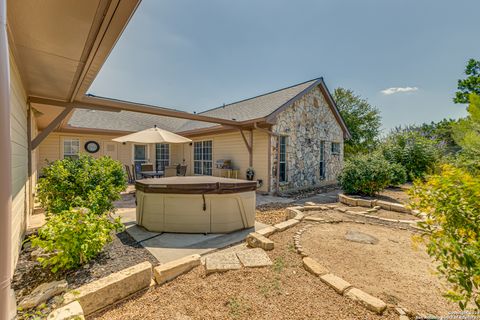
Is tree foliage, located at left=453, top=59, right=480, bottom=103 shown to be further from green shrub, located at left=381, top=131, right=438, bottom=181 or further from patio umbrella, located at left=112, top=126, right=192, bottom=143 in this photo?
patio umbrella, located at left=112, top=126, right=192, bottom=143

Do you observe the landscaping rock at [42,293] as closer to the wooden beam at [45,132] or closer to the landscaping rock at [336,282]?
the landscaping rock at [336,282]

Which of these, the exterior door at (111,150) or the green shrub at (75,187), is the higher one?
the exterior door at (111,150)

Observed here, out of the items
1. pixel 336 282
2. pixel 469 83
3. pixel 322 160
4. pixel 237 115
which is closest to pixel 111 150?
pixel 237 115

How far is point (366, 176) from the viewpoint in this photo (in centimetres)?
670

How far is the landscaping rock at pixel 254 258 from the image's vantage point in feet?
8.80

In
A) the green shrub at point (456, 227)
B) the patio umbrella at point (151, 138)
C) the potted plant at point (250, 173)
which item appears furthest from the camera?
the potted plant at point (250, 173)

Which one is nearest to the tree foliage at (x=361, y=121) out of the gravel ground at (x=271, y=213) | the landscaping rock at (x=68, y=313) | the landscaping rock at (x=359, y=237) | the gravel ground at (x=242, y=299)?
the gravel ground at (x=271, y=213)

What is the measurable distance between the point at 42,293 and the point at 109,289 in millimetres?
607

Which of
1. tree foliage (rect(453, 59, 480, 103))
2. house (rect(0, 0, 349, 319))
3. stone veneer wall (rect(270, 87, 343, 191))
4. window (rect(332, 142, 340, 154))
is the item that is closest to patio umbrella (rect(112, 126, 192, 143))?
house (rect(0, 0, 349, 319))

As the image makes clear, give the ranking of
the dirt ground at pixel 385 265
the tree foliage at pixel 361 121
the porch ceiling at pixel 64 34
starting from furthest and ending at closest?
the tree foliage at pixel 361 121 < the dirt ground at pixel 385 265 < the porch ceiling at pixel 64 34

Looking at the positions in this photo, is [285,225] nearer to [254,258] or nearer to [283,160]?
[254,258]

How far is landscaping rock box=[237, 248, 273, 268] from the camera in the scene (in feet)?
8.80

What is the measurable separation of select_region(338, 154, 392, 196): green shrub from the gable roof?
11.3 ft

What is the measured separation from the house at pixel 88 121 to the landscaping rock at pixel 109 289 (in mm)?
431
